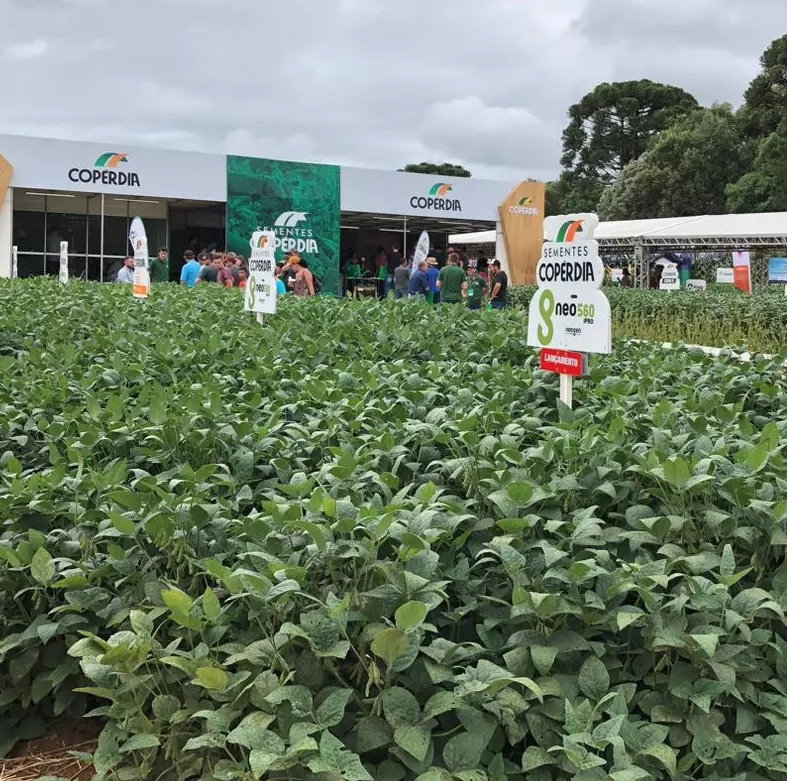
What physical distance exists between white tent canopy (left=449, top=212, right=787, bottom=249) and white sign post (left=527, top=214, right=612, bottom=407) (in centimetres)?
2538

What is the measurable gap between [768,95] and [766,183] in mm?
8577

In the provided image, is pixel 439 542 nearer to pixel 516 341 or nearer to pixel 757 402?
pixel 757 402

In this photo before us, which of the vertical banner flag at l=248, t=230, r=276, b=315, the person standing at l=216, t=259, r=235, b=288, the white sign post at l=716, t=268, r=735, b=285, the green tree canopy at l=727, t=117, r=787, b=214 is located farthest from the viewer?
the green tree canopy at l=727, t=117, r=787, b=214

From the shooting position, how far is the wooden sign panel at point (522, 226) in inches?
1172

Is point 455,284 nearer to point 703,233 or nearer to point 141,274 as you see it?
point 141,274

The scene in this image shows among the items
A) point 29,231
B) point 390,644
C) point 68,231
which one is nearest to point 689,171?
point 68,231

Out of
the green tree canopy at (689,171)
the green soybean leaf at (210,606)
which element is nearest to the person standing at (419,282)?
the green soybean leaf at (210,606)

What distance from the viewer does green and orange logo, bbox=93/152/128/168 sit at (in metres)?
23.1

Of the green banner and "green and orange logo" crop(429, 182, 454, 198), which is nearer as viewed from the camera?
the green banner

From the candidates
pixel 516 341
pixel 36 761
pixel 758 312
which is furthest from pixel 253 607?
pixel 758 312

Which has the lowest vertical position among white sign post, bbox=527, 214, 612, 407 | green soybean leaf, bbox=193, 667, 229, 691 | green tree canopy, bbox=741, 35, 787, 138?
green soybean leaf, bbox=193, 667, 229, 691

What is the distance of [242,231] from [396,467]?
22.8 metres

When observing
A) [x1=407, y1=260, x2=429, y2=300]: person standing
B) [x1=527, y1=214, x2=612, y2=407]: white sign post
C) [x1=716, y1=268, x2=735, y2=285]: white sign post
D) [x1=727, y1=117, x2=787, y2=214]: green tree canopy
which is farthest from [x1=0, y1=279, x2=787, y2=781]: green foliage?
[x1=727, y1=117, x2=787, y2=214]: green tree canopy

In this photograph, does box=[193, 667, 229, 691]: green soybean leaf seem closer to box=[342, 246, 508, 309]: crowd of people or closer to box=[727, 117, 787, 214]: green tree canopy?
box=[342, 246, 508, 309]: crowd of people
